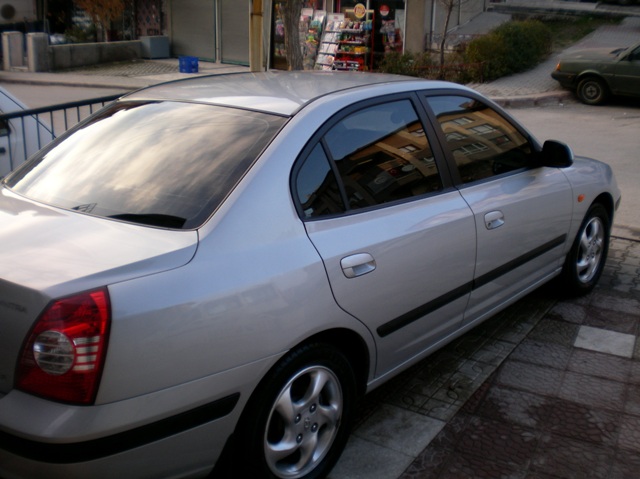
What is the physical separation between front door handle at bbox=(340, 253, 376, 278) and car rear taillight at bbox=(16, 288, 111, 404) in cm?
108

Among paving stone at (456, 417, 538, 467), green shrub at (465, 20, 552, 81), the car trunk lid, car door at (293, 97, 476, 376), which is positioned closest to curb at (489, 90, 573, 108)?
green shrub at (465, 20, 552, 81)

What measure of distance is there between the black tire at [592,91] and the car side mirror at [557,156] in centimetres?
1179

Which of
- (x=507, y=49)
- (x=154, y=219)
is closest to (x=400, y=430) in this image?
(x=154, y=219)

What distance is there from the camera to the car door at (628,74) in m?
14.9

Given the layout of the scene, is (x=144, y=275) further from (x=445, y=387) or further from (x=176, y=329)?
(x=445, y=387)

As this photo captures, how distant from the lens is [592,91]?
51.6 feet

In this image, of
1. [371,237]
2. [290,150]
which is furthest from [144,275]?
[371,237]

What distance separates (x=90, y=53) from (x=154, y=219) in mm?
21630

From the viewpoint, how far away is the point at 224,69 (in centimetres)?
2283

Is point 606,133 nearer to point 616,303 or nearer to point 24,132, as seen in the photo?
point 616,303

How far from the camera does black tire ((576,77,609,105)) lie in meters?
15.5

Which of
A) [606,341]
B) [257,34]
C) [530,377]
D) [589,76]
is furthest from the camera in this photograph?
[589,76]

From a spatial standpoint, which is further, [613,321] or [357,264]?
[613,321]

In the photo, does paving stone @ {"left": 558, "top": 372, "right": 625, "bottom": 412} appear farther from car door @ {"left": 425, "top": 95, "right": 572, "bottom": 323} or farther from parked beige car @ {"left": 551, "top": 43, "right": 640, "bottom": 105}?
parked beige car @ {"left": 551, "top": 43, "right": 640, "bottom": 105}
